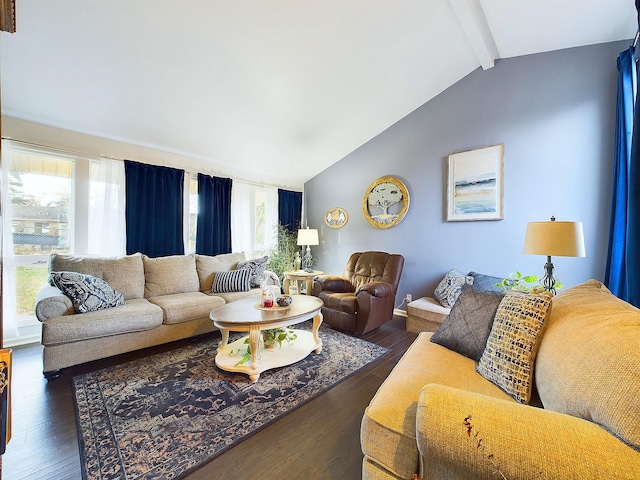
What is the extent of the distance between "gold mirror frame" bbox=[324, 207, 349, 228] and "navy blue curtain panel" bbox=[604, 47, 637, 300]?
3.18 meters

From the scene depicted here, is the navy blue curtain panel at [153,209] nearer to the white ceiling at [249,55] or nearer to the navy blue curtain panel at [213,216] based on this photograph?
the navy blue curtain panel at [213,216]

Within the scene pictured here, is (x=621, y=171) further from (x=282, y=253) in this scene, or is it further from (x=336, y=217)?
(x=282, y=253)

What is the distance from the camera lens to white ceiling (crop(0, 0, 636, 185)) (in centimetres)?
225

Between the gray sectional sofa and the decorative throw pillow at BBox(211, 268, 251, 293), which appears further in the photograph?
the decorative throw pillow at BBox(211, 268, 251, 293)

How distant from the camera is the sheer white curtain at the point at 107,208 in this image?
3.29m

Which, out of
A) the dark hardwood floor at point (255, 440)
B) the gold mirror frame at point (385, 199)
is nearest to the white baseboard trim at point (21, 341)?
the dark hardwood floor at point (255, 440)

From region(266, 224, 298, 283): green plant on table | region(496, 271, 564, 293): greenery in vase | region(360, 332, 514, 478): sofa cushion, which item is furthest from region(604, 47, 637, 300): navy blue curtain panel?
region(266, 224, 298, 283): green plant on table

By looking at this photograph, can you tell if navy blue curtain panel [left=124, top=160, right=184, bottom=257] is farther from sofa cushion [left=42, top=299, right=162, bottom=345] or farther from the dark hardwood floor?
the dark hardwood floor

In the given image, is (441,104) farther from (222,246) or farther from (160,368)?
(160,368)

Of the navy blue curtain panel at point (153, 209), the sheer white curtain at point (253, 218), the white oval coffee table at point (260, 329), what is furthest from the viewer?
the sheer white curtain at point (253, 218)

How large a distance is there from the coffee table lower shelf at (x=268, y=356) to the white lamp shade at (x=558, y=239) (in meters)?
2.03

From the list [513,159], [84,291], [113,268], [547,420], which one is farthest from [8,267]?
[513,159]

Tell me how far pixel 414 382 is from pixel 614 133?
313 cm

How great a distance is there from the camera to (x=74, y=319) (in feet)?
7.57
